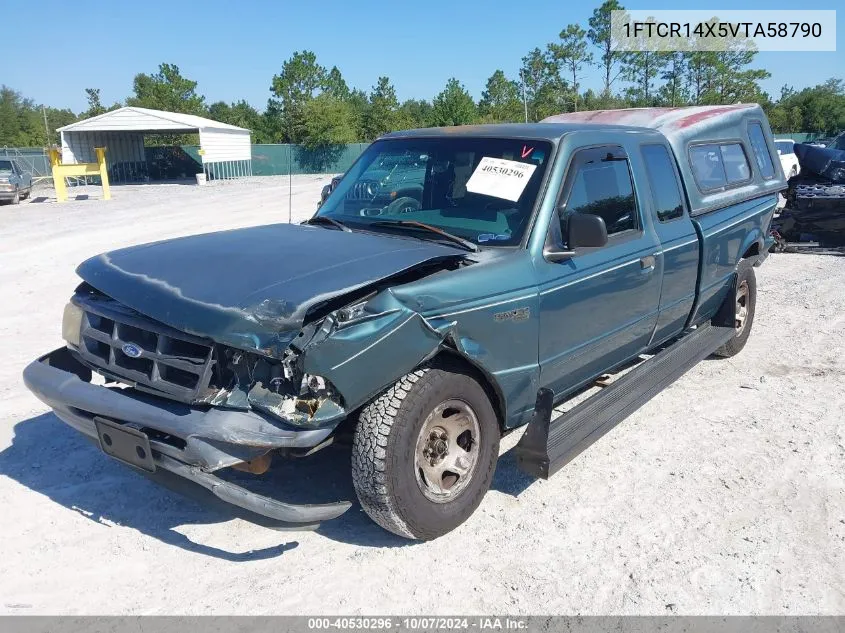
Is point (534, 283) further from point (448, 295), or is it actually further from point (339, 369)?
point (339, 369)

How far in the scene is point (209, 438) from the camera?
2727 mm

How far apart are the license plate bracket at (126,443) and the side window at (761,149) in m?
6.07

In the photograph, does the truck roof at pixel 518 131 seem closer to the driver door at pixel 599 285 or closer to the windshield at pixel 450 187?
the windshield at pixel 450 187

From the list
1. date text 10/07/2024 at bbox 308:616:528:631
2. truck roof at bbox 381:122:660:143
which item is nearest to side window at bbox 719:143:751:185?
truck roof at bbox 381:122:660:143

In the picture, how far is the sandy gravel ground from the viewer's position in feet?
9.77

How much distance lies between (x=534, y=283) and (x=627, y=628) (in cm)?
169

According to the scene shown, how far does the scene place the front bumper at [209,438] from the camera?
272 centimetres

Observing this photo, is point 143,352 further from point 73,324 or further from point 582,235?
point 582,235

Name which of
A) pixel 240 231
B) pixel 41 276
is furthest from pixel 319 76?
pixel 240 231

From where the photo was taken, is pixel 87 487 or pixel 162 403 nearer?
pixel 162 403

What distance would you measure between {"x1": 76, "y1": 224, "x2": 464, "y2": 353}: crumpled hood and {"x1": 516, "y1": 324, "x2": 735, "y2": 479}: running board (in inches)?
40.4

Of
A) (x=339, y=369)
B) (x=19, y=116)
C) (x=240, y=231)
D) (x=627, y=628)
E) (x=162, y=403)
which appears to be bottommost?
(x=627, y=628)

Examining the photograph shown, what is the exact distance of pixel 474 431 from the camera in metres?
3.41

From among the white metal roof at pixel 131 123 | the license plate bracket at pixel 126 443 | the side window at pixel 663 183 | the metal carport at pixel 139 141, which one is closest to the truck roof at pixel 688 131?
the side window at pixel 663 183
